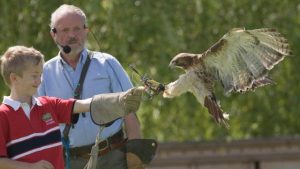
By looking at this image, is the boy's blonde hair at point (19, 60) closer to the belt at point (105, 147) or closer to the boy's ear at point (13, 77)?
the boy's ear at point (13, 77)

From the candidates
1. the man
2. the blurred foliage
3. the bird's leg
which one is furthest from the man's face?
the blurred foliage

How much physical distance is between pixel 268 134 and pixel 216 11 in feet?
6.98

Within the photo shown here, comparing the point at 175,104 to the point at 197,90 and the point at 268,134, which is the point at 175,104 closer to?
the point at 268,134

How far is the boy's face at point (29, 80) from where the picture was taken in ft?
17.3

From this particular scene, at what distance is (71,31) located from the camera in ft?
20.4

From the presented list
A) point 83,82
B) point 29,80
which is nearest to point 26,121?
point 29,80

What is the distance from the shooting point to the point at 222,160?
34.3ft

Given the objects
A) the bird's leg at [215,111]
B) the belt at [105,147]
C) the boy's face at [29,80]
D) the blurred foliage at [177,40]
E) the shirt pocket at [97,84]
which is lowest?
the blurred foliage at [177,40]

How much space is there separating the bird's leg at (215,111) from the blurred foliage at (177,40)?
17.0ft

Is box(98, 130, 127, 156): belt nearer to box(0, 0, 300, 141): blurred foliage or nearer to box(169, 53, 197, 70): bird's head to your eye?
box(169, 53, 197, 70): bird's head

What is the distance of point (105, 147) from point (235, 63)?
961 millimetres

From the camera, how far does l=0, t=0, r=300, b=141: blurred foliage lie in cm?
1215

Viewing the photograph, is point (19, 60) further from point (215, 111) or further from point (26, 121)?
point (215, 111)

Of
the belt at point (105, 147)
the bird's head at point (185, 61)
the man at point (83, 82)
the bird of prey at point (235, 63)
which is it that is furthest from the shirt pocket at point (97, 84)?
the bird of prey at point (235, 63)
